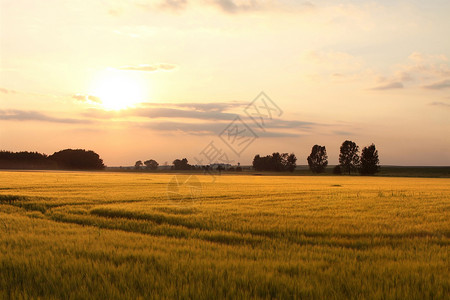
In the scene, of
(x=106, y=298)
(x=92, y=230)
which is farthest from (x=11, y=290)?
(x=92, y=230)

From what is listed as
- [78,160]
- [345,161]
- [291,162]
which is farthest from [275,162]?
[78,160]

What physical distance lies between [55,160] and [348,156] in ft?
368

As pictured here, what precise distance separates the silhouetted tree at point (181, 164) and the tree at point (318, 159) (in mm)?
47322

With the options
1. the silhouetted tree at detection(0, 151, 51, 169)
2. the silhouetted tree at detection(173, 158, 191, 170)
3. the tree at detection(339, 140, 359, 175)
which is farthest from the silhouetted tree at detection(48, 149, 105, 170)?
the tree at detection(339, 140, 359, 175)

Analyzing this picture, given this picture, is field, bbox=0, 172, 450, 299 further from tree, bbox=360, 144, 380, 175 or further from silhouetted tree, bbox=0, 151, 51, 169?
silhouetted tree, bbox=0, 151, 51, 169

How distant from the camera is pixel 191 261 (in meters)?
8.38

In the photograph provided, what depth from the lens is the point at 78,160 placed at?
154m

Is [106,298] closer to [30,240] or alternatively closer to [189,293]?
[189,293]

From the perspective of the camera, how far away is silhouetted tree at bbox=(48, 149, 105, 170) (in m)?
153

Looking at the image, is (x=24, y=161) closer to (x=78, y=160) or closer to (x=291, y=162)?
(x=78, y=160)

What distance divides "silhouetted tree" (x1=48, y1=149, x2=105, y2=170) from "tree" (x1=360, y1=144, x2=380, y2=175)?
100386 millimetres

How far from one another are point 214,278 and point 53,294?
9.07 feet

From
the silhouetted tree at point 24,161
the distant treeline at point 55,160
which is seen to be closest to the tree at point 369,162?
the distant treeline at point 55,160

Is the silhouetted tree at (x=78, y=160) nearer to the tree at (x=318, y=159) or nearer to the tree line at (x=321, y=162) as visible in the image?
the tree line at (x=321, y=162)
